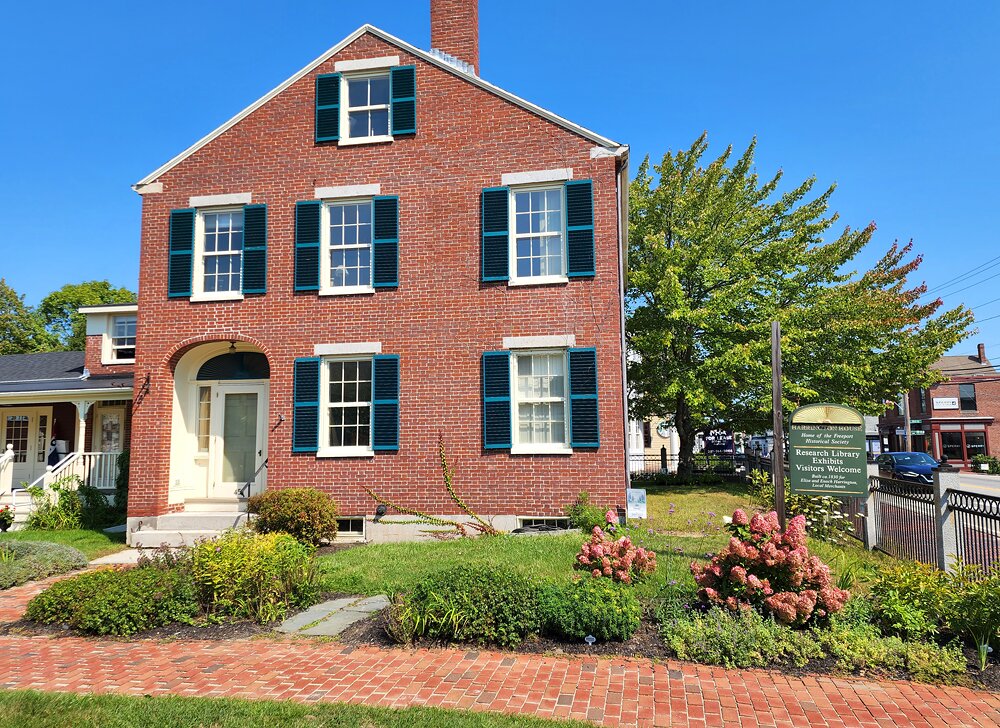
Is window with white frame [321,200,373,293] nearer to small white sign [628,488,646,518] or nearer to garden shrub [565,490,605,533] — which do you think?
garden shrub [565,490,605,533]

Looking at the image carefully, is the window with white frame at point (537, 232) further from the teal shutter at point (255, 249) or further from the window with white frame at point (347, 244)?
the teal shutter at point (255, 249)

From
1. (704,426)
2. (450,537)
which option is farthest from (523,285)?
(704,426)

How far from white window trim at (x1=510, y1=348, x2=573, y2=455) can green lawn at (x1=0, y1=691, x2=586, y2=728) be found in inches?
293

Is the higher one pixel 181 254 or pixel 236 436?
pixel 181 254

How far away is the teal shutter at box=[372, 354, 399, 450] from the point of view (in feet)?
40.9

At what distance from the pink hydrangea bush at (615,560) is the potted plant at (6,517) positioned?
14078 mm

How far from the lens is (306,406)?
12.8 meters

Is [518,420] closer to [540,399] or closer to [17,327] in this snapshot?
[540,399]

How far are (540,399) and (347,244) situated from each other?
16.5 ft

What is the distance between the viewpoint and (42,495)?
14695 mm

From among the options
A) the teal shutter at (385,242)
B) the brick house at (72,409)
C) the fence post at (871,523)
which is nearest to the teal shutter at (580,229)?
the teal shutter at (385,242)

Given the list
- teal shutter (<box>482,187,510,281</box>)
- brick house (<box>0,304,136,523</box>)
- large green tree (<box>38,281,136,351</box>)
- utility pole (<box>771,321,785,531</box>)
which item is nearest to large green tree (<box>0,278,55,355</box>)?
large green tree (<box>38,281,136,351</box>)

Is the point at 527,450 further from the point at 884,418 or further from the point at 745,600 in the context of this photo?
the point at 884,418

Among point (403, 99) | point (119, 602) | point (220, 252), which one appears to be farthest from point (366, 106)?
point (119, 602)
